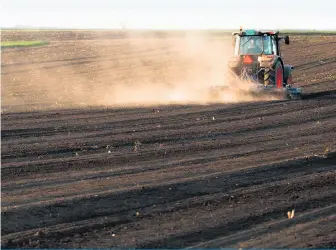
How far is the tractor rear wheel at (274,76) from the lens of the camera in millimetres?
20656

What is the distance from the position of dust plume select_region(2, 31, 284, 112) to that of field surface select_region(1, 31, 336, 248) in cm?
24

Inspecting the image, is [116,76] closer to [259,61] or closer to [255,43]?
[255,43]

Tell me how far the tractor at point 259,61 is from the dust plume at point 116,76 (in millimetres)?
364

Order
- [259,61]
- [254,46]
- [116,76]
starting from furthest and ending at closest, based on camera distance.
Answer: [116,76] → [254,46] → [259,61]

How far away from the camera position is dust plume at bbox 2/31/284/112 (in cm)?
2192

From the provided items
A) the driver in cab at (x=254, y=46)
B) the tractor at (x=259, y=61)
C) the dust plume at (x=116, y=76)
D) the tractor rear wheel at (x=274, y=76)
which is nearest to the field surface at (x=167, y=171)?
the dust plume at (x=116, y=76)

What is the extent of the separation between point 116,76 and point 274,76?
13268mm

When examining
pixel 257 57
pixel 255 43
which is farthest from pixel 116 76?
pixel 257 57

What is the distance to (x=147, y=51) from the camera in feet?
162

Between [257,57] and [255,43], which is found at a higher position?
[255,43]

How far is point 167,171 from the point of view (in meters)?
10.8

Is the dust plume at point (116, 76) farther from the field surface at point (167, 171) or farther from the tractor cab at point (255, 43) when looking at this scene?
the tractor cab at point (255, 43)

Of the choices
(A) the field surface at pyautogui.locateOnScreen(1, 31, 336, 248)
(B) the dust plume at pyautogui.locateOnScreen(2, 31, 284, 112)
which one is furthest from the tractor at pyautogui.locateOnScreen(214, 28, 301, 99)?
(A) the field surface at pyautogui.locateOnScreen(1, 31, 336, 248)

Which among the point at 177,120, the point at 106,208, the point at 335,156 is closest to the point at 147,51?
the point at 177,120
